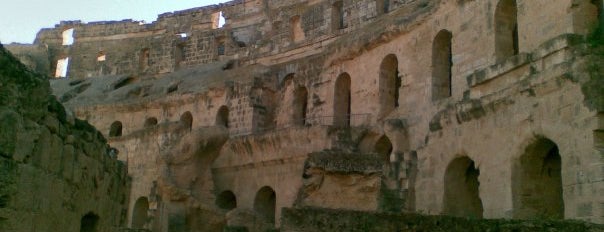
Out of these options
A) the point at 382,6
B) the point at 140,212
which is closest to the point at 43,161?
the point at 140,212

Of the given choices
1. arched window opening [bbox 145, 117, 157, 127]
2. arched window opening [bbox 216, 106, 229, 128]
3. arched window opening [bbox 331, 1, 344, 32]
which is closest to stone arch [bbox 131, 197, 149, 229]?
arched window opening [bbox 216, 106, 229, 128]

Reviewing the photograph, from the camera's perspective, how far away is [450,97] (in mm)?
16188

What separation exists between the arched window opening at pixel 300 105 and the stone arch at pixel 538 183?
11.7 metres

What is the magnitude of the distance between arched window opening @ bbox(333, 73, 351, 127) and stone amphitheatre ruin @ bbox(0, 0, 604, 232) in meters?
0.05

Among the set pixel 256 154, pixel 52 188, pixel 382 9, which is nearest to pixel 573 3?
pixel 52 188

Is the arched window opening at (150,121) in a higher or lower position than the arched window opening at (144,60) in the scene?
lower

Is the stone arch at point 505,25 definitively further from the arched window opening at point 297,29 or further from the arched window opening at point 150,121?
the arched window opening at point 150,121

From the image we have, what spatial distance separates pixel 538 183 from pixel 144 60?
1203 inches

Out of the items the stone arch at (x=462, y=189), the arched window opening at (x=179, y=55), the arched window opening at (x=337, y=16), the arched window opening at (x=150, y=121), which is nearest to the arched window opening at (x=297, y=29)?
the arched window opening at (x=337, y=16)

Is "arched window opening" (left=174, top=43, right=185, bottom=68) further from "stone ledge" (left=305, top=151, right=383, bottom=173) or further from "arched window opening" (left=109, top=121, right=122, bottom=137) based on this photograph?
"stone ledge" (left=305, top=151, right=383, bottom=173)

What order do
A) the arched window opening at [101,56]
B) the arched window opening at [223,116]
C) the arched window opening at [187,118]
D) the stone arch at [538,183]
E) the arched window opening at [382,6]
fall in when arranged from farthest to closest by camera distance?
1. the arched window opening at [101,56]
2. the arched window opening at [382,6]
3. the arched window opening at [187,118]
4. the arched window opening at [223,116]
5. the stone arch at [538,183]

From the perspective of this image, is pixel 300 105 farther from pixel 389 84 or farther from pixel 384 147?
pixel 384 147

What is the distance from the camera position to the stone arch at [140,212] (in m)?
22.4

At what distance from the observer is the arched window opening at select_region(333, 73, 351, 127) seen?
2158 cm
